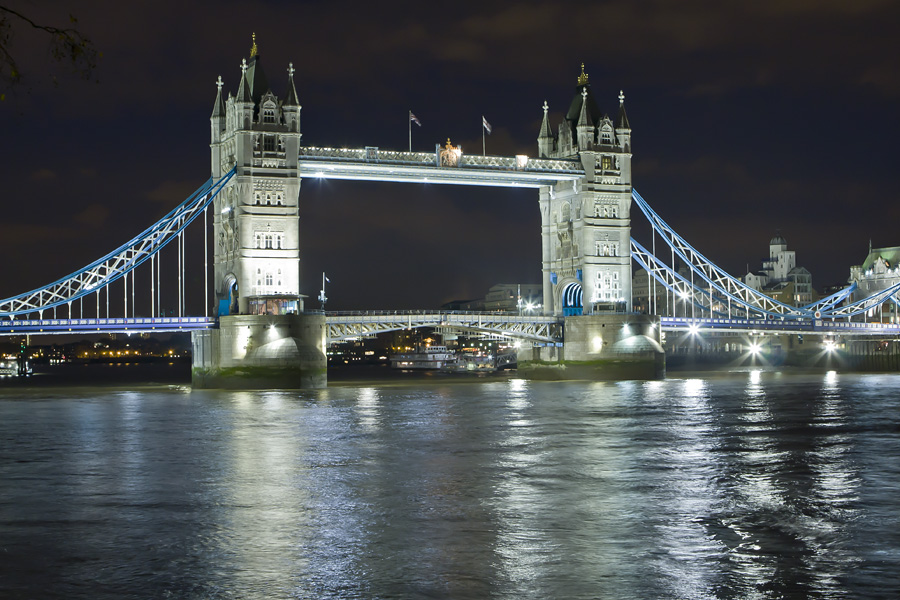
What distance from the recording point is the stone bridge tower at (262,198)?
184ft

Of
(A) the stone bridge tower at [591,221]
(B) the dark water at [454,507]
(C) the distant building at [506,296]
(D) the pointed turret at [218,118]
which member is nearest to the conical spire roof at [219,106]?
(D) the pointed turret at [218,118]

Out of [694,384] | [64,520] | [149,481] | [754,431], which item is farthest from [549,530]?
[694,384]

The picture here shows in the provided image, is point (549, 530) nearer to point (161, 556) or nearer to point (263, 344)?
point (161, 556)

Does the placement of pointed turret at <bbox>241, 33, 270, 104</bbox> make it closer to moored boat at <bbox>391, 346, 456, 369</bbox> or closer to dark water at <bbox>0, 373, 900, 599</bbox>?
dark water at <bbox>0, 373, 900, 599</bbox>

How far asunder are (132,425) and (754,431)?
63.9ft

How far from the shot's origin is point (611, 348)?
2571 inches

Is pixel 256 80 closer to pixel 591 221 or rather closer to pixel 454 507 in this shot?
pixel 591 221

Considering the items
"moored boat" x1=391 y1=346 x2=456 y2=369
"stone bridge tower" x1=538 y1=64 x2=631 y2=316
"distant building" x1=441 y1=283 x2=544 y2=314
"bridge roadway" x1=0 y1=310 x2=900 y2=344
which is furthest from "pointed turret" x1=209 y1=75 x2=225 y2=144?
"distant building" x1=441 y1=283 x2=544 y2=314

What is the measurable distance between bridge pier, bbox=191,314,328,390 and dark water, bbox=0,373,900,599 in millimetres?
16245

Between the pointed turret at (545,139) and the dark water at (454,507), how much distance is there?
35.4 metres

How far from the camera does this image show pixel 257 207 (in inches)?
2229

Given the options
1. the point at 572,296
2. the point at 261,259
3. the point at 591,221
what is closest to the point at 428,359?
the point at 572,296

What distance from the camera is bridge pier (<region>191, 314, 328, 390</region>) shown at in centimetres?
5469

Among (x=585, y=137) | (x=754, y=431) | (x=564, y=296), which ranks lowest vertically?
(x=754, y=431)
